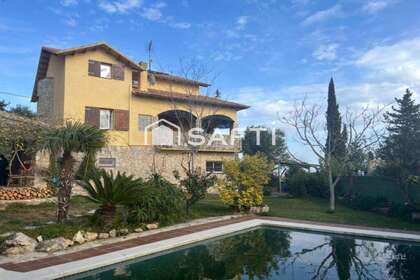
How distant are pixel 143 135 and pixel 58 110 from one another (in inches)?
211

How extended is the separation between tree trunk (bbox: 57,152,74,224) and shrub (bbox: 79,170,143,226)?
1.71 ft

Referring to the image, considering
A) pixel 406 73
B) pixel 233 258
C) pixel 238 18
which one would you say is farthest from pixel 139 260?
pixel 406 73

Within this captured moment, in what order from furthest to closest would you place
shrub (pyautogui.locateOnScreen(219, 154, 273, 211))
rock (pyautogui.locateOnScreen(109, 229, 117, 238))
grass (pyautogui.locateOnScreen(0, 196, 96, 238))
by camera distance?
1. shrub (pyautogui.locateOnScreen(219, 154, 273, 211))
2. rock (pyautogui.locateOnScreen(109, 229, 117, 238))
3. grass (pyautogui.locateOnScreen(0, 196, 96, 238))

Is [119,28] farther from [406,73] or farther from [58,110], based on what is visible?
[406,73]

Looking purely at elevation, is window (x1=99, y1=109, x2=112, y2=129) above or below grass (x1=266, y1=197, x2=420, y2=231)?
above

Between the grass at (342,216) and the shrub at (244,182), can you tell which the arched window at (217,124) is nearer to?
the grass at (342,216)

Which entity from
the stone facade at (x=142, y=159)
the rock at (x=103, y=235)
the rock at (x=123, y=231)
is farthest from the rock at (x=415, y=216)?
the stone facade at (x=142, y=159)

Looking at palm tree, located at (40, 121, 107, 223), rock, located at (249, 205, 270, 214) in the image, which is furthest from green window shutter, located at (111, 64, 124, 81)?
rock, located at (249, 205, 270, 214)

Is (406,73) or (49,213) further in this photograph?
(406,73)

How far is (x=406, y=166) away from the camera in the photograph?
18688 millimetres

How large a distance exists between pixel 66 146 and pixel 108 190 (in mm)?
1912

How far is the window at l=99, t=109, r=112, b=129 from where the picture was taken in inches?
896

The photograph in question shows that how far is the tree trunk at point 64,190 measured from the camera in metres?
11.6

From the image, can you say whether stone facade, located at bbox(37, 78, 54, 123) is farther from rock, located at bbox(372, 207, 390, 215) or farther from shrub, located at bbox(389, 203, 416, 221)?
shrub, located at bbox(389, 203, 416, 221)
